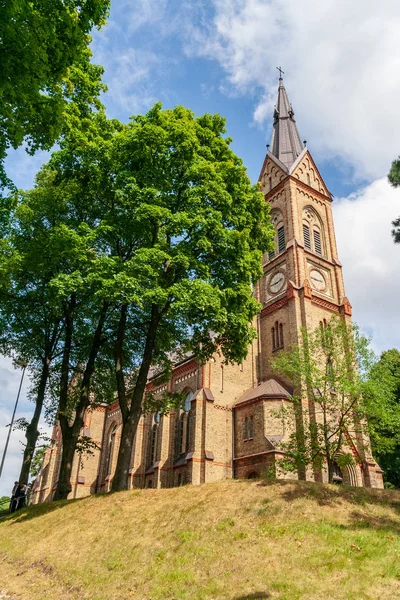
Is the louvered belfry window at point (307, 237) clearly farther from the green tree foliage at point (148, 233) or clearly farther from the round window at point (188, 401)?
the green tree foliage at point (148, 233)

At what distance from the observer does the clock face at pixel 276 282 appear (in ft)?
104

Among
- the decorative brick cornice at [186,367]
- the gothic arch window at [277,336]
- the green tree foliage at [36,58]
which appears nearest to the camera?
the green tree foliage at [36,58]

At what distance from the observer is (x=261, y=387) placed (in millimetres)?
27891

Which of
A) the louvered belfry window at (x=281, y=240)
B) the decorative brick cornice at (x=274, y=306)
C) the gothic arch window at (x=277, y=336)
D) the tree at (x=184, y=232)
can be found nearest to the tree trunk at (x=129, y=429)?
the tree at (x=184, y=232)

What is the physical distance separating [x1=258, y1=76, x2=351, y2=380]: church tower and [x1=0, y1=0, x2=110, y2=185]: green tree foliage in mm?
19581

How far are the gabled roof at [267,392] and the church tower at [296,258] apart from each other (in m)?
2.02

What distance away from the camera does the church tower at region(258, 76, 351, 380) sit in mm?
29359

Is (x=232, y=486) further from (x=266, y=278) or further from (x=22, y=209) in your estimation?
(x=266, y=278)

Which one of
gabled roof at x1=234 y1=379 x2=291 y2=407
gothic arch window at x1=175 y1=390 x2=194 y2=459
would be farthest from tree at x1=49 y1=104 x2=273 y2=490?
gothic arch window at x1=175 y1=390 x2=194 y2=459

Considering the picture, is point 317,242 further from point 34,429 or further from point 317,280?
point 34,429

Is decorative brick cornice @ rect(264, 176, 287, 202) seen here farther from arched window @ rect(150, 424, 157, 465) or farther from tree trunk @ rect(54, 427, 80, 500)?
tree trunk @ rect(54, 427, 80, 500)

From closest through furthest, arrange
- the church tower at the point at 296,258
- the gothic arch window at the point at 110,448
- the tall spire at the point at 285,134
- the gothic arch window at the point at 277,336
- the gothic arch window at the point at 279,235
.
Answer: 1. the church tower at the point at 296,258
2. the gothic arch window at the point at 277,336
3. the gothic arch window at the point at 279,235
4. the gothic arch window at the point at 110,448
5. the tall spire at the point at 285,134

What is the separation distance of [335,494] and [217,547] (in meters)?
3.93

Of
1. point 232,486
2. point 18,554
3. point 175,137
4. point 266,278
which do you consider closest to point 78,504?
point 18,554
